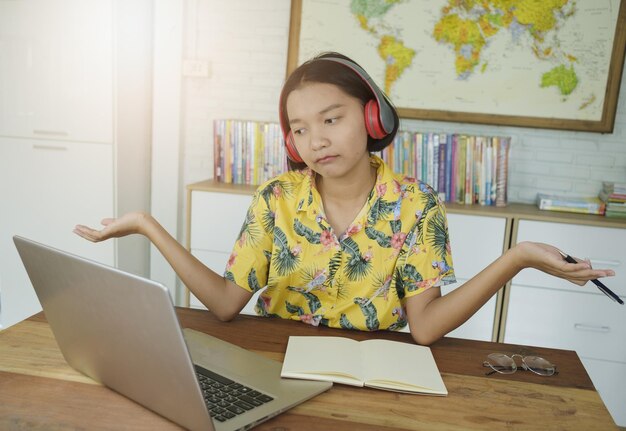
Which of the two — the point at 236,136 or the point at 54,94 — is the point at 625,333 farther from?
the point at 54,94

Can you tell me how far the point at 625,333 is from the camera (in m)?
2.54

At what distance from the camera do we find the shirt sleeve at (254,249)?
4.68 feet

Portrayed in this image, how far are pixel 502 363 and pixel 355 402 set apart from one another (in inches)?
13.3

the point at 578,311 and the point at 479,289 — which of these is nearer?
the point at 479,289

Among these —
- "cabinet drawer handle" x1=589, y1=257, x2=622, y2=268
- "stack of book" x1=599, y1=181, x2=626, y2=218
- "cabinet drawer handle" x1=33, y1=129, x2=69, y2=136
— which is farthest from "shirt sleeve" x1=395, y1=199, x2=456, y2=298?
"cabinet drawer handle" x1=33, y1=129, x2=69, y2=136

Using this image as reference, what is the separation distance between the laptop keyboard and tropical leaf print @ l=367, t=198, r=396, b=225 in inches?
24.7

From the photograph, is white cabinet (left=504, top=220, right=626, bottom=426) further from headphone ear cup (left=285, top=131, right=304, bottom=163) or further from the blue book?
headphone ear cup (left=285, top=131, right=304, bottom=163)

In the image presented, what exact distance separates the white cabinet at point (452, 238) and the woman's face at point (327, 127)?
1.36 metres

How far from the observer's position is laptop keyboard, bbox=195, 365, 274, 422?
859 millimetres

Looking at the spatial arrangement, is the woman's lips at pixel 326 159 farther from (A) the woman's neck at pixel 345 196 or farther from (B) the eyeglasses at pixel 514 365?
(B) the eyeglasses at pixel 514 365

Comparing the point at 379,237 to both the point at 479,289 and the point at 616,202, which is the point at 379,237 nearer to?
the point at 479,289

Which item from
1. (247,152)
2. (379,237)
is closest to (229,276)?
(379,237)

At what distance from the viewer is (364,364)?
3.47 ft

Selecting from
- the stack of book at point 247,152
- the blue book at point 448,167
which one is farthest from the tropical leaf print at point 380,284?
the stack of book at point 247,152
